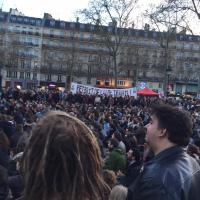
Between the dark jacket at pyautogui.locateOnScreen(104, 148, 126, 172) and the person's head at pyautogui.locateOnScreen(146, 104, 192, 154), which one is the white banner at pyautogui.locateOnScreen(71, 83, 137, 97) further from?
the person's head at pyautogui.locateOnScreen(146, 104, 192, 154)

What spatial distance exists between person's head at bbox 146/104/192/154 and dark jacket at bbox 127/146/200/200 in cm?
13

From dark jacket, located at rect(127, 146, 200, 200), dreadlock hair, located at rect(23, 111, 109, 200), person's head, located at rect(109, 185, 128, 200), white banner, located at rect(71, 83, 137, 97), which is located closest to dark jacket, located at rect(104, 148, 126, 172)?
person's head, located at rect(109, 185, 128, 200)

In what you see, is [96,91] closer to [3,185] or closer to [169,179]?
[3,185]

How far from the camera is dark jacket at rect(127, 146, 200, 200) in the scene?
247 centimetres

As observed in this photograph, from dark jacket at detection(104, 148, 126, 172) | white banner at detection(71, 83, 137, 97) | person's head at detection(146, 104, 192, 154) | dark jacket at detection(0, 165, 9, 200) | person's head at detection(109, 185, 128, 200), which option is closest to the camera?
person's head at detection(146, 104, 192, 154)

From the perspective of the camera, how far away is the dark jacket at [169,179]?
2475mm

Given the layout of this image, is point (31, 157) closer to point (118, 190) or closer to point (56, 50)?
point (118, 190)

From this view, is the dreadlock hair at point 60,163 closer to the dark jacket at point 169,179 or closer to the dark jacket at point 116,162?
the dark jacket at point 169,179

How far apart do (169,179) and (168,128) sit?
1.61ft

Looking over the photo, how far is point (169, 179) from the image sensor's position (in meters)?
2.53

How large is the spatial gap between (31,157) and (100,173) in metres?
0.27

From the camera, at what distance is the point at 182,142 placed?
289 centimetres

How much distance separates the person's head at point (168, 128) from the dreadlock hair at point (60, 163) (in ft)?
3.72

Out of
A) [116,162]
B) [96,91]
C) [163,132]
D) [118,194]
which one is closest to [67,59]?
[96,91]
